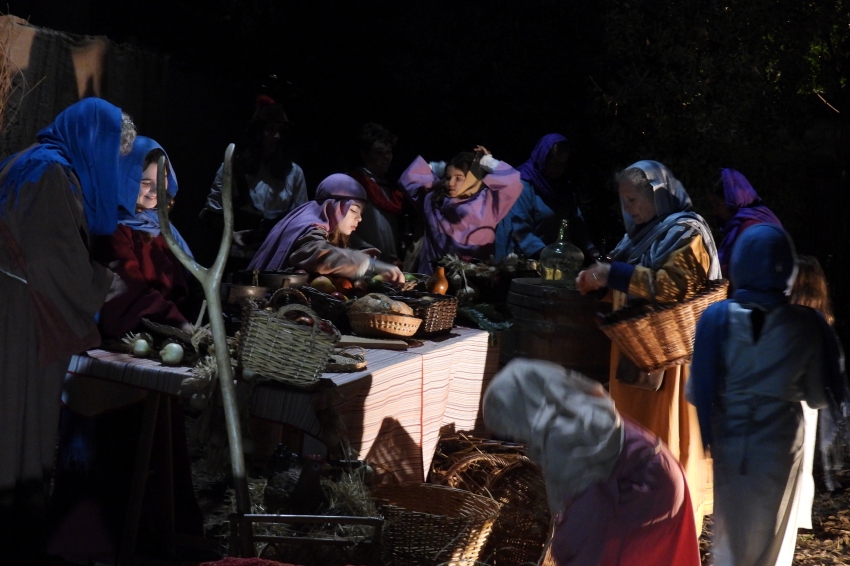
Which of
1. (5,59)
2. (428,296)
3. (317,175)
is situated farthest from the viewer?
(317,175)

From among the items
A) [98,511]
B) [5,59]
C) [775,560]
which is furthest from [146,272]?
[775,560]

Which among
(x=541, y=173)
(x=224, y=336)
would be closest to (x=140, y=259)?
(x=224, y=336)

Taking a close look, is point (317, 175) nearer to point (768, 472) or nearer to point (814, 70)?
point (814, 70)

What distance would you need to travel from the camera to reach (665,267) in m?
4.45

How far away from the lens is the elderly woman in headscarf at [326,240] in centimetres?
529

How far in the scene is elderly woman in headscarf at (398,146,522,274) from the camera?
22.5 ft

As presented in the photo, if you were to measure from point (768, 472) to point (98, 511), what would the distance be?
2.65 m

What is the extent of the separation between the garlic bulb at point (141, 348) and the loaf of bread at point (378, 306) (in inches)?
40.0

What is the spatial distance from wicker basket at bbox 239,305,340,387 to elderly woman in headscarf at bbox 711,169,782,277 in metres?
3.72

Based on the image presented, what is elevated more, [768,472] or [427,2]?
[427,2]

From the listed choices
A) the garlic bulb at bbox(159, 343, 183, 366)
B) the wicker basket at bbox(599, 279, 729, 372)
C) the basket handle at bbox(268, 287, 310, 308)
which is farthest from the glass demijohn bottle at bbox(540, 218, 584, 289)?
the garlic bulb at bbox(159, 343, 183, 366)

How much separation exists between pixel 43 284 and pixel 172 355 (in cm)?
54

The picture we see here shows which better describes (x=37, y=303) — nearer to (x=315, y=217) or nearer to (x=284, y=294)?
(x=284, y=294)

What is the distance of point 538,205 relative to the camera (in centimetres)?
735
